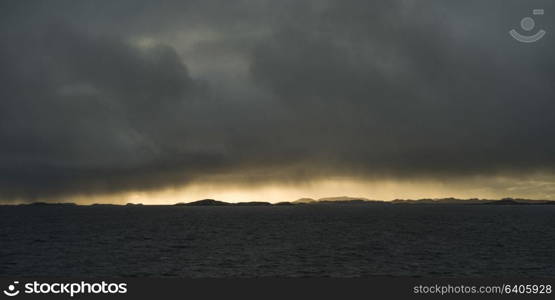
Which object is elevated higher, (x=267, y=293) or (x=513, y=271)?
(x=267, y=293)

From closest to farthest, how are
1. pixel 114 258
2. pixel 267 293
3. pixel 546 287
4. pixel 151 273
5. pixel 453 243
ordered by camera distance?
pixel 267 293, pixel 546 287, pixel 151 273, pixel 114 258, pixel 453 243

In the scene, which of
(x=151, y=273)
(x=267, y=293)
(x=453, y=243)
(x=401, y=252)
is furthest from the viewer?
(x=453, y=243)

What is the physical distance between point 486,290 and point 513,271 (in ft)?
110

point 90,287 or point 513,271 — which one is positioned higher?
point 90,287

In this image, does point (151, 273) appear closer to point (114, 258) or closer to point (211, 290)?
point (114, 258)

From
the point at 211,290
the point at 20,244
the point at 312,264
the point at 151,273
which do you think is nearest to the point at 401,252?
the point at 312,264

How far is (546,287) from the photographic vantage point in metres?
32.2

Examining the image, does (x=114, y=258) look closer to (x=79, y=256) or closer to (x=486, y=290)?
(x=79, y=256)

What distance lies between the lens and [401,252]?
79250 mm

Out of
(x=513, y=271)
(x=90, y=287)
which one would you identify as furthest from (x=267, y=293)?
(x=513, y=271)

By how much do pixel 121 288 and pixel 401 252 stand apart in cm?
5722

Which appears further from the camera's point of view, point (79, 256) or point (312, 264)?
point (79, 256)

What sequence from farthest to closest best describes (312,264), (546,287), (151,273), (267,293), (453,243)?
(453,243)
(312,264)
(151,273)
(546,287)
(267,293)

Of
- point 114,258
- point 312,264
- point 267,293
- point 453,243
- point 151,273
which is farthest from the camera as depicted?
point 453,243
